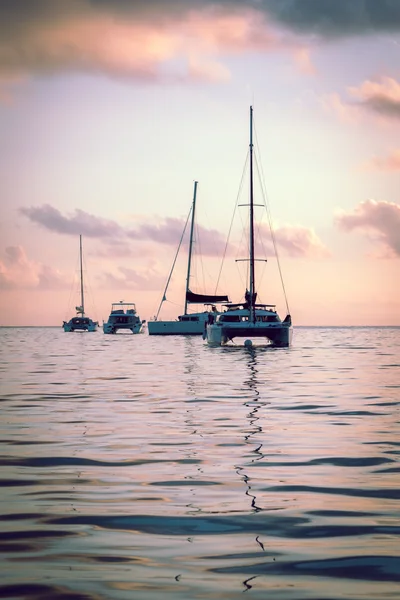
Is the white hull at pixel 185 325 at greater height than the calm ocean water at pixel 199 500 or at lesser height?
greater

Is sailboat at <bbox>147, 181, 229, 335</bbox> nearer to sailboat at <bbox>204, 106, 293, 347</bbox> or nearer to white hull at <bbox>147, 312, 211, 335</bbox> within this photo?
white hull at <bbox>147, 312, 211, 335</bbox>

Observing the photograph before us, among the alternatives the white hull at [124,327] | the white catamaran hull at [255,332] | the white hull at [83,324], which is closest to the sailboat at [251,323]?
the white catamaran hull at [255,332]

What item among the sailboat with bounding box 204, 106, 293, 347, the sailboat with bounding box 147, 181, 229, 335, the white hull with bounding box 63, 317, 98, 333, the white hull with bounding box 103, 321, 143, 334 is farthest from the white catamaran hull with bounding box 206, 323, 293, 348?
the white hull with bounding box 63, 317, 98, 333

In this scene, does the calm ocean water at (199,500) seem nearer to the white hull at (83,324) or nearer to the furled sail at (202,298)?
the furled sail at (202,298)

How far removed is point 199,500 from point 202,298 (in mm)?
94780

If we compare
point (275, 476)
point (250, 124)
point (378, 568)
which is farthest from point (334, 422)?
point (250, 124)

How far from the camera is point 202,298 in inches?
4126

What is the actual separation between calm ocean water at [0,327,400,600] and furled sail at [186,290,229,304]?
80.5m

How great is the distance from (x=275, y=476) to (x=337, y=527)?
9.84 feet

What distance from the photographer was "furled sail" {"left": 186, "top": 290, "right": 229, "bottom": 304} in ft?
339

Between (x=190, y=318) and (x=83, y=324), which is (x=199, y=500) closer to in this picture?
(x=190, y=318)

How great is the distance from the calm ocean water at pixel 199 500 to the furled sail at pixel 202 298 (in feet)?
264

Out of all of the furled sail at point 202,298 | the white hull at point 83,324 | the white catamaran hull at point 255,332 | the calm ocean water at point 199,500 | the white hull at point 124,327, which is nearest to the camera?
the calm ocean water at point 199,500

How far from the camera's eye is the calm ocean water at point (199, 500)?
6914 mm
